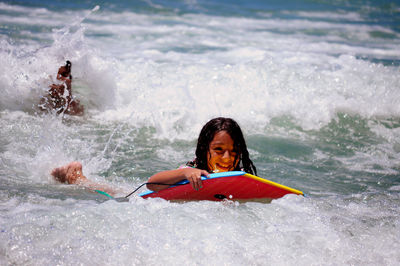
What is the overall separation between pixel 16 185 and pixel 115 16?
38.0 ft

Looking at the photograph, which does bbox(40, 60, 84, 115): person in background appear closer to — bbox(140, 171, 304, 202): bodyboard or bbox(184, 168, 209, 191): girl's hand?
bbox(140, 171, 304, 202): bodyboard

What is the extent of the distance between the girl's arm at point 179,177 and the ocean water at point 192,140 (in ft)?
→ 0.41

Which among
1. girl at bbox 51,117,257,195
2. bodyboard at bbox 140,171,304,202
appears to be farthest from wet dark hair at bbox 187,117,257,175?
bodyboard at bbox 140,171,304,202

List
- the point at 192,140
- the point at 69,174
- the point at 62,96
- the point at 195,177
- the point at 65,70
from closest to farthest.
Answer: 1. the point at 195,177
2. the point at 69,174
3. the point at 192,140
4. the point at 62,96
5. the point at 65,70

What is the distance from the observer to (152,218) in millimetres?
2512

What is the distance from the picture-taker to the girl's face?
2809 millimetres

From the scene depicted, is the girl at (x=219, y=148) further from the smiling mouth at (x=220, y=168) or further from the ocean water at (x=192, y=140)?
the ocean water at (x=192, y=140)

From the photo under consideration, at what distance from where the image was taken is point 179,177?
265 cm

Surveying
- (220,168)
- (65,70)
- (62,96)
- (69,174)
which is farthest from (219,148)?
(65,70)

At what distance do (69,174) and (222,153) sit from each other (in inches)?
55.9

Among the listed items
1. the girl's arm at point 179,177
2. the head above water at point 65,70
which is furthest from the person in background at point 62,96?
the girl's arm at point 179,177

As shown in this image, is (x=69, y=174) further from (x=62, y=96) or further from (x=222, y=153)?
(x=62, y=96)

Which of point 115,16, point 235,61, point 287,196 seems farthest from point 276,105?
point 115,16

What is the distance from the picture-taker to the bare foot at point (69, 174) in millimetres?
3472
